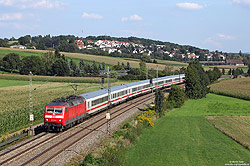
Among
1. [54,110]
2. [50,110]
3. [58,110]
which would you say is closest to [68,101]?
[58,110]

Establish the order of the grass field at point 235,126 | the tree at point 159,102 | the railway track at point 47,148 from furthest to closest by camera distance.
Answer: the tree at point 159,102, the grass field at point 235,126, the railway track at point 47,148

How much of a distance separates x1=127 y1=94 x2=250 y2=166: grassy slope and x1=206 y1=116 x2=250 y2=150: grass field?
104 cm

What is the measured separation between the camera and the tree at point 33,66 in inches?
4129

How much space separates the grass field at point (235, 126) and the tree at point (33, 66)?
76.6 m

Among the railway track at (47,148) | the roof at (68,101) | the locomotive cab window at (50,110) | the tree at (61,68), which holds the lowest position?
the railway track at (47,148)

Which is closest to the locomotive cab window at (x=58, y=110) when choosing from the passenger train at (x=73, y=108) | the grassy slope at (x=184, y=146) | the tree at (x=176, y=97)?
the passenger train at (x=73, y=108)

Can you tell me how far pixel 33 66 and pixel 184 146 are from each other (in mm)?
87109

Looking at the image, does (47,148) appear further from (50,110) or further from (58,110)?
(50,110)

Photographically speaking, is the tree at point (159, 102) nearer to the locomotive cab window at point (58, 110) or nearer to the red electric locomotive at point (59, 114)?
the red electric locomotive at point (59, 114)

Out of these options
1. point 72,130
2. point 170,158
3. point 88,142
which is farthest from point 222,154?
point 72,130

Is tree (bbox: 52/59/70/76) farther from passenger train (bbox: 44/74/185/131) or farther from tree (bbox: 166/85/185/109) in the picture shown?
tree (bbox: 166/85/185/109)

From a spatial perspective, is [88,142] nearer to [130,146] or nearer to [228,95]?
[130,146]

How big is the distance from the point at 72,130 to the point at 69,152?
7.92 m

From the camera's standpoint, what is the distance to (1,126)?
32.8 m
